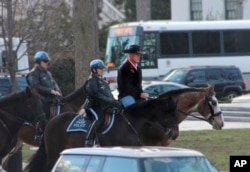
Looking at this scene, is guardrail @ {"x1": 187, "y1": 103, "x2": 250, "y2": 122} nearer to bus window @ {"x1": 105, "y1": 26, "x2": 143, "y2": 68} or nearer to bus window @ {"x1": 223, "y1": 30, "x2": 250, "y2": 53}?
bus window @ {"x1": 105, "y1": 26, "x2": 143, "y2": 68}

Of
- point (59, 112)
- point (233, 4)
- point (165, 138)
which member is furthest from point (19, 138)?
point (233, 4)

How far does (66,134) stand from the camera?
15.8 metres

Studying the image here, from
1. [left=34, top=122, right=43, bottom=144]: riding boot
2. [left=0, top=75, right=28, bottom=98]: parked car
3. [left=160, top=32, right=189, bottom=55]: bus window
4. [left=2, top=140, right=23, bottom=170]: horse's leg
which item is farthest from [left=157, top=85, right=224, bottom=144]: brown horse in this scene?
[left=160, top=32, right=189, bottom=55]: bus window

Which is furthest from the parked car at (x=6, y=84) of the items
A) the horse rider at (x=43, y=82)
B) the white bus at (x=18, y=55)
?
the horse rider at (x=43, y=82)

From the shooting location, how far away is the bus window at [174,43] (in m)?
48.9

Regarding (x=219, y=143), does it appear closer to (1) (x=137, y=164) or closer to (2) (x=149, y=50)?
(1) (x=137, y=164)

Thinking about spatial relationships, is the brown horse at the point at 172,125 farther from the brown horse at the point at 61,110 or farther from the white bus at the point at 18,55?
the white bus at the point at 18,55

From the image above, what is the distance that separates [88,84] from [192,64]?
3406cm

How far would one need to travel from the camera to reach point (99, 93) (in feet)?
51.3

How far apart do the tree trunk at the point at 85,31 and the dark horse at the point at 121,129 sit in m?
7.37

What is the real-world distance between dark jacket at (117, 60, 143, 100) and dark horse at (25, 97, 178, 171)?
0.43m

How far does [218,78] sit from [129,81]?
2943cm

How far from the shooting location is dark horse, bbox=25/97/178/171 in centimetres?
1536

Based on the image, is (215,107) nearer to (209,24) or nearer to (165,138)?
(165,138)
